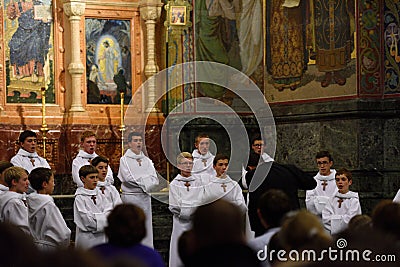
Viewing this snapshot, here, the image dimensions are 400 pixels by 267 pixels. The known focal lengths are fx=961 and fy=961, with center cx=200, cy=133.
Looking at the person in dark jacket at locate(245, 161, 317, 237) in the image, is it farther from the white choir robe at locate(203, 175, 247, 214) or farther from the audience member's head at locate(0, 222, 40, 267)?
the audience member's head at locate(0, 222, 40, 267)

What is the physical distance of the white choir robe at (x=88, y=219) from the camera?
10.3 metres

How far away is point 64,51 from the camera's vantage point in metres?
17.5

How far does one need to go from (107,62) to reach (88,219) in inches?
308

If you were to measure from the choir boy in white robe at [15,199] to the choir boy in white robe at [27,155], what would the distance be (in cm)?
345

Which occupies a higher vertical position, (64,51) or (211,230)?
(64,51)

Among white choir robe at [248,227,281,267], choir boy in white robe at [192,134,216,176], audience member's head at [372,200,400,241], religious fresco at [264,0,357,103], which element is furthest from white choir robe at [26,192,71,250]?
religious fresco at [264,0,357,103]

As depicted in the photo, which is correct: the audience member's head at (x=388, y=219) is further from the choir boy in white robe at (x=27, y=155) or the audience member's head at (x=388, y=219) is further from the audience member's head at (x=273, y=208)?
the choir boy in white robe at (x=27, y=155)

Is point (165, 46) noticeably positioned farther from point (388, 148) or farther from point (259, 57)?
point (388, 148)

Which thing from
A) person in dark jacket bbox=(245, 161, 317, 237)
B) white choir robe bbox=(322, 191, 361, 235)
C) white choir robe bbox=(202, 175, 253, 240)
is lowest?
white choir robe bbox=(322, 191, 361, 235)

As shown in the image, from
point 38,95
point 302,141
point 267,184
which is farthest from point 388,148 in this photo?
point 38,95

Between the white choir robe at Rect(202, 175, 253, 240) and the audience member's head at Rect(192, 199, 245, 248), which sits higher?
the audience member's head at Rect(192, 199, 245, 248)

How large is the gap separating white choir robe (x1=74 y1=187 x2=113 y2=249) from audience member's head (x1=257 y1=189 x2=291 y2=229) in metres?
4.69

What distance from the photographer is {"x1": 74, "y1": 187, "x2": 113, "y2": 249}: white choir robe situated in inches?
407

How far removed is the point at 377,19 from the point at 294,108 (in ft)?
6.82
